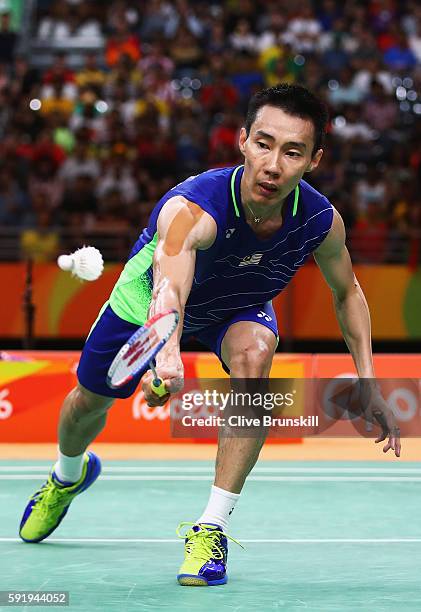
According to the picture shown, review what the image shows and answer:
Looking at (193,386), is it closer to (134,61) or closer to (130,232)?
(130,232)

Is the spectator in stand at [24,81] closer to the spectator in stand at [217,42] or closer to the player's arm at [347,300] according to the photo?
the spectator in stand at [217,42]

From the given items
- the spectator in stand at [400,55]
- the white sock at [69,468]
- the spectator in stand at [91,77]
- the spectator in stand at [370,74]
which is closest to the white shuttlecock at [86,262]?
the white sock at [69,468]

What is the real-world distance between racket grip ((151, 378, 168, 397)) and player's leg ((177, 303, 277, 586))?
106cm

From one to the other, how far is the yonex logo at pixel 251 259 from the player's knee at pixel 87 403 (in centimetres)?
76

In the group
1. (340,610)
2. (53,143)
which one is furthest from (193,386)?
(53,143)

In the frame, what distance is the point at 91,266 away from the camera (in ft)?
17.1

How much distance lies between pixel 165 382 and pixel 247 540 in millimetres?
1848

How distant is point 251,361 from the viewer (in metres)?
4.18

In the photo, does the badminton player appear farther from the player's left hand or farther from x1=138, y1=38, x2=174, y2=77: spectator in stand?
x1=138, y1=38, x2=174, y2=77: spectator in stand

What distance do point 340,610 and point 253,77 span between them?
996 centimetres

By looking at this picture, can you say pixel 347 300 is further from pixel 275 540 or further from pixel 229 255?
pixel 275 540

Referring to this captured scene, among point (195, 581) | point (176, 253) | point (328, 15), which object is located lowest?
point (195, 581)

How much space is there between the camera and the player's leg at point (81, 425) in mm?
4379

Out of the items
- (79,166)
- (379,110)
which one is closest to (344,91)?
(379,110)
